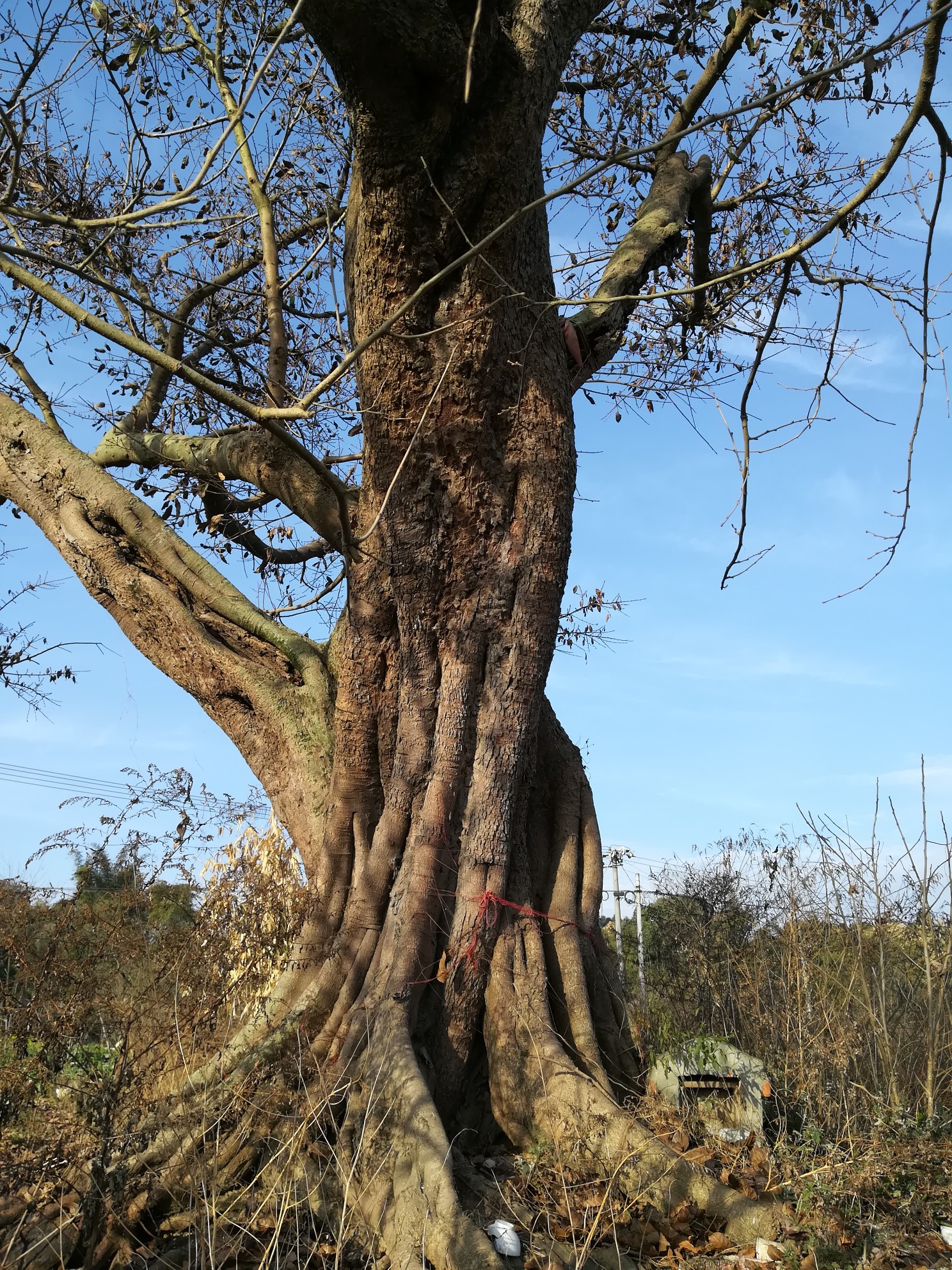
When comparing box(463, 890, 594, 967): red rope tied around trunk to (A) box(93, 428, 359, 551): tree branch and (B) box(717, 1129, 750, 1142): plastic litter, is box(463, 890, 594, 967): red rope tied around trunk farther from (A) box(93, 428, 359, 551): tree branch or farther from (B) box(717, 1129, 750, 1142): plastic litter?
(A) box(93, 428, 359, 551): tree branch

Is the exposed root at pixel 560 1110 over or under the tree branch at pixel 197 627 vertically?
under

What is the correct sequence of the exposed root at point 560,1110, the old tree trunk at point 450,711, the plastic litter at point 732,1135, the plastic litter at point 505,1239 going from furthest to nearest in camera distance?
the plastic litter at point 732,1135, the old tree trunk at point 450,711, the exposed root at point 560,1110, the plastic litter at point 505,1239

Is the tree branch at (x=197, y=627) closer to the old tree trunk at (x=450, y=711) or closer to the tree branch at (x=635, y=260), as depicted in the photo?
the old tree trunk at (x=450, y=711)

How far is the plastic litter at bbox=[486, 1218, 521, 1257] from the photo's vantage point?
3531mm

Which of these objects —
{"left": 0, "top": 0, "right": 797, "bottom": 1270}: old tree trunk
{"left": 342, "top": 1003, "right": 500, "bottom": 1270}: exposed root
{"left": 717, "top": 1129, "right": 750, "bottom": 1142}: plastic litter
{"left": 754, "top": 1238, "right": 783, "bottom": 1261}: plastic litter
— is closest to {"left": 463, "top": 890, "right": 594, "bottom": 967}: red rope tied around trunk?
{"left": 0, "top": 0, "right": 797, "bottom": 1270}: old tree trunk

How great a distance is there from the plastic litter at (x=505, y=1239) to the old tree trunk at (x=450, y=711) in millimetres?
283

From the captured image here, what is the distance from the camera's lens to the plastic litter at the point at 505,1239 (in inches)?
139

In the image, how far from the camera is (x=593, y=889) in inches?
220

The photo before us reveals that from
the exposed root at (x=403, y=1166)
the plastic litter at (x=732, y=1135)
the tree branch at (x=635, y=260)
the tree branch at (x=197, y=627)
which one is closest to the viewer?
the exposed root at (x=403, y=1166)

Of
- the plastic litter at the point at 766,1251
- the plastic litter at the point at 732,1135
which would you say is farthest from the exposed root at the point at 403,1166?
the plastic litter at the point at 732,1135

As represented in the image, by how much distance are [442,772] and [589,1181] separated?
1.92 metres

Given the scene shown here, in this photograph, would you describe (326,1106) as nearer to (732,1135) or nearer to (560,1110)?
(560,1110)

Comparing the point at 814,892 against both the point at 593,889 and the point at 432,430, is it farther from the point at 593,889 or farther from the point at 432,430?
the point at 432,430

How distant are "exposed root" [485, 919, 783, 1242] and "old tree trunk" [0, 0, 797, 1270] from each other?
0.01 metres
